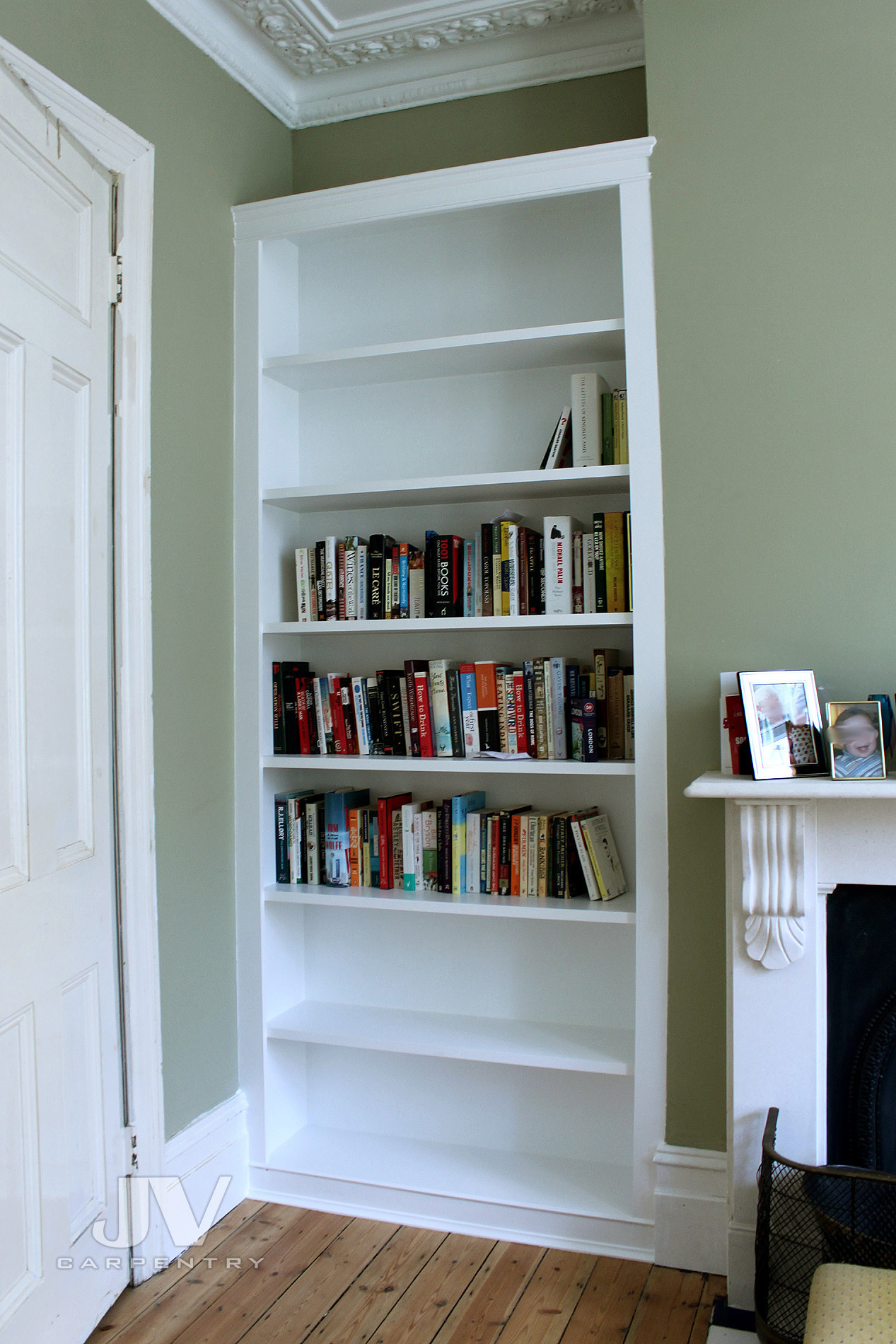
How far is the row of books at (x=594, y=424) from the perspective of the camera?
7.48 ft

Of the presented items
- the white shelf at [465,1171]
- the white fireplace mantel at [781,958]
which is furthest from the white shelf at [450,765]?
the white shelf at [465,1171]

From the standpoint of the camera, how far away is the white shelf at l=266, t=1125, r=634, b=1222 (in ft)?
7.47

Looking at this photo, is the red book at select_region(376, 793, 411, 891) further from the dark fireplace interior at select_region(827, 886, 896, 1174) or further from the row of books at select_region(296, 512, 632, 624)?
the dark fireplace interior at select_region(827, 886, 896, 1174)

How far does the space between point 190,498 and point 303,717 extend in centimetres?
61

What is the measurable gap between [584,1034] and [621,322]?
1.67 metres

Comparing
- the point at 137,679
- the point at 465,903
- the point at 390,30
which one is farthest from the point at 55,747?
the point at 390,30

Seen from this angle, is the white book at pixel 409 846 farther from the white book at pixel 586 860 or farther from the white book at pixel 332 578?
the white book at pixel 332 578

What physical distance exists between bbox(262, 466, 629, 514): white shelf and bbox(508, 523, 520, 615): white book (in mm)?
114

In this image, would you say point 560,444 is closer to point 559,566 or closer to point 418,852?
point 559,566

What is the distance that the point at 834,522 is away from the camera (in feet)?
6.74

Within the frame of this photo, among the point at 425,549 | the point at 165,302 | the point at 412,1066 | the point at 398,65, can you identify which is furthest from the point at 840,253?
the point at 412,1066

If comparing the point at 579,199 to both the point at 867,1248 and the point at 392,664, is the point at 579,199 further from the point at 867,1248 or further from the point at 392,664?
the point at 867,1248

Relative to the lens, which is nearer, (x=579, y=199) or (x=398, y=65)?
(x=579, y=199)

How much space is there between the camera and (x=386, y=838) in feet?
8.23
